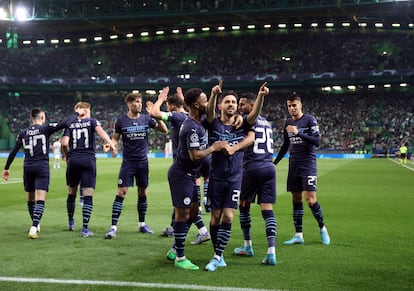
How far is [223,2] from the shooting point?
52.7 meters

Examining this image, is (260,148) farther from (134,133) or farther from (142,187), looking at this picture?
(142,187)

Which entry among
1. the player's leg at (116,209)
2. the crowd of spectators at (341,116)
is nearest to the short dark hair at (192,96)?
the player's leg at (116,209)

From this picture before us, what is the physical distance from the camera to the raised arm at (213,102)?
624 centimetres

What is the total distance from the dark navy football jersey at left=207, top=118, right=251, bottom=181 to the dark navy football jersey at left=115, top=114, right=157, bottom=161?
2.79m

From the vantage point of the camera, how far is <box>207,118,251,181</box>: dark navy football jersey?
6.80m

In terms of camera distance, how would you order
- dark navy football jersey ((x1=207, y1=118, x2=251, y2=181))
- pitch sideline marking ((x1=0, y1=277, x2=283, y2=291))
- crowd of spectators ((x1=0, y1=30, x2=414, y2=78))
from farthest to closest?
1. crowd of spectators ((x1=0, y1=30, x2=414, y2=78))
2. dark navy football jersey ((x1=207, y1=118, x2=251, y2=181))
3. pitch sideline marking ((x1=0, y1=277, x2=283, y2=291))

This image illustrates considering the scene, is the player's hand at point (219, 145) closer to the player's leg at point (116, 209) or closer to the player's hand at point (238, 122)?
the player's hand at point (238, 122)

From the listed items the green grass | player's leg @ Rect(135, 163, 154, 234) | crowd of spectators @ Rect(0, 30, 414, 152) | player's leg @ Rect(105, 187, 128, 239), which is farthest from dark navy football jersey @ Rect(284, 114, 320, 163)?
crowd of spectators @ Rect(0, 30, 414, 152)

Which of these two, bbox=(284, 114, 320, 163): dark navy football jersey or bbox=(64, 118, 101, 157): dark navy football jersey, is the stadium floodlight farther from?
bbox=(284, 114, 320, 163): dark navy football jersey

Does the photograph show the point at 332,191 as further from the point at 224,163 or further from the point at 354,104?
the point at 354,104

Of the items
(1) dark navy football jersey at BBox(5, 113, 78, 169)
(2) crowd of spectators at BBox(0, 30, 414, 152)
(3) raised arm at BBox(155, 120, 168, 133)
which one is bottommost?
(1) dark navy football jersey at BBox(5, 113, 78, 169)

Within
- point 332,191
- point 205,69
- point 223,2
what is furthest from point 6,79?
point 332,191

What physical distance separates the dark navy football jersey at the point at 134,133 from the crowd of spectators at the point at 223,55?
5516cm

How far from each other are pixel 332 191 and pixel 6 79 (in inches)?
2186
